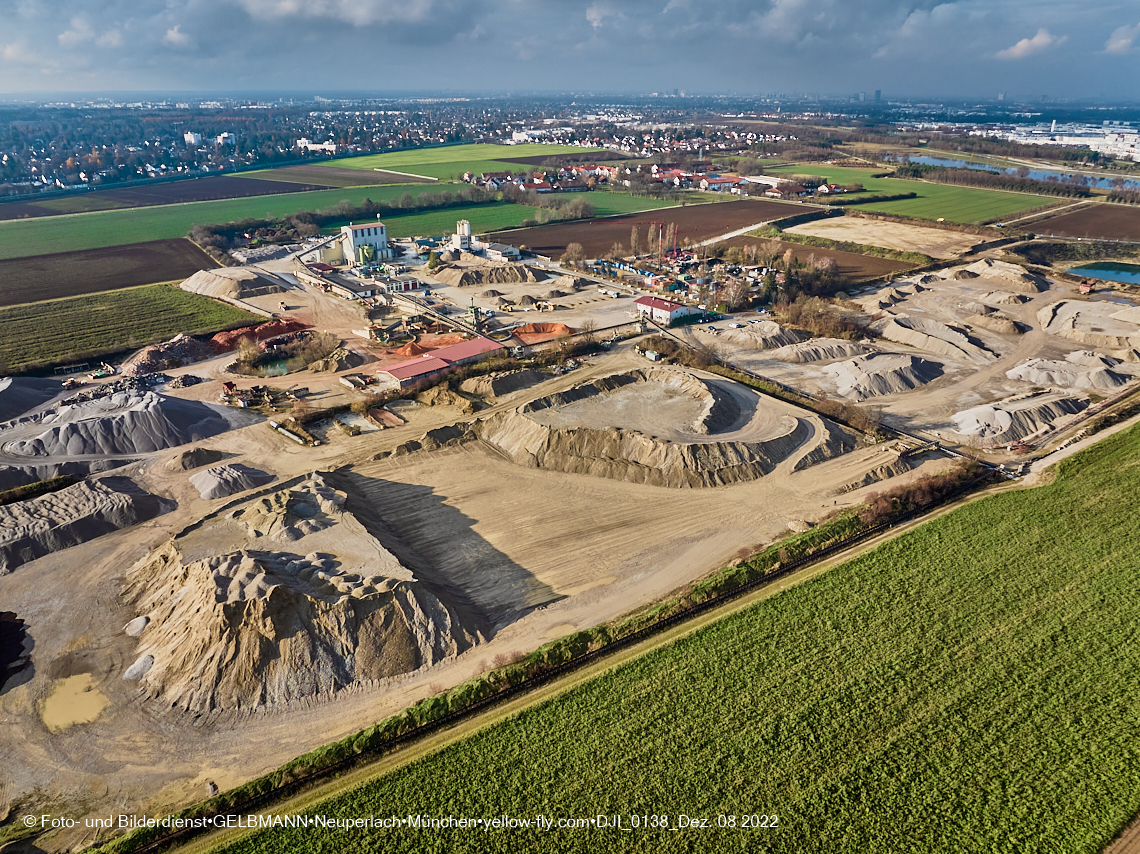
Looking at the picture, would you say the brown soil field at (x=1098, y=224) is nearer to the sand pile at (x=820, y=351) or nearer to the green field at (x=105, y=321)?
the sand pile at (x=820, y=351)

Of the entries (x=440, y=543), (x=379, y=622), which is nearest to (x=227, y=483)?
(x=440, y=543)

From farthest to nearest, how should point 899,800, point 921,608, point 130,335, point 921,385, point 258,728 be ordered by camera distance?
1. point 130,335
2. point 921,385
3. point 921,608
4. point 258,728
5. point 899,800

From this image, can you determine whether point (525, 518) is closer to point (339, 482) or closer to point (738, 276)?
point (339, 482)

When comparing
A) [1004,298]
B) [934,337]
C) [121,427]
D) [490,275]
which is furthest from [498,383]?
[1004,298]

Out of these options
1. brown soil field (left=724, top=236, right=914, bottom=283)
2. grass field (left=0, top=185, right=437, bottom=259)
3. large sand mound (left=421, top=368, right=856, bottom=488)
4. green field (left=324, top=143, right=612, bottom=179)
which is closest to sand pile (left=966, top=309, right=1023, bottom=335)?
brown soil field (left=724, top=236, right=914, bottom=283)

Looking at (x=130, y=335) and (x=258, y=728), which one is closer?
(x=258, y=728)

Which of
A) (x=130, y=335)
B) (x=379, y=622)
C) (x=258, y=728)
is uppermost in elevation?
(x=130, y=335)
